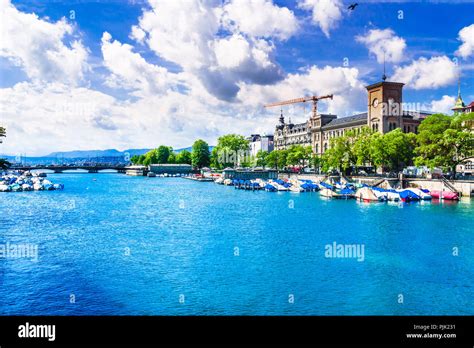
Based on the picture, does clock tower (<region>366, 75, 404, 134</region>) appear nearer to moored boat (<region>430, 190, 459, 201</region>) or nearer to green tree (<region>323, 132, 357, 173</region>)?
green tree (<region>323, 132, 357, 173</region>)

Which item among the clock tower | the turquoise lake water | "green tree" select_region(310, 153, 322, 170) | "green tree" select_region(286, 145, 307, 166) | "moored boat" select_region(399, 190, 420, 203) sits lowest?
the turquoise lake water

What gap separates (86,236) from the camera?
42.8m

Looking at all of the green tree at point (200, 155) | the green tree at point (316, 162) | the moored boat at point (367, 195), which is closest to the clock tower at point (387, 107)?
the green tree at point (316, 162)

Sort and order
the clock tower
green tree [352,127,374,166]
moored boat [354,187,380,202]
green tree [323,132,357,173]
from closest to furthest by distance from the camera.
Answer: moored boat [354,187,380,202] < green tree [352,127,374,166] < green tree [323,132,357,173] < the clock tower

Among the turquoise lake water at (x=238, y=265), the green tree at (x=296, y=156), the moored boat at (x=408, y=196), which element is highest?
the green tree at (x=296, y=156)

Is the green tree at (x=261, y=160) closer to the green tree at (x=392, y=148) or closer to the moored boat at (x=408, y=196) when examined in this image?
the green tree at (x=392, y=148)

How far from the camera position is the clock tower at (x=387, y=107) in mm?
115500

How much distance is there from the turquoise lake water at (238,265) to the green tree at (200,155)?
459ft

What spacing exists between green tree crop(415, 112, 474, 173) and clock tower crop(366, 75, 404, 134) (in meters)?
29.5

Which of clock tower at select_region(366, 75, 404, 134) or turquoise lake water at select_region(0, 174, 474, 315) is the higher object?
clock tower at select_region(366, 75, 404, 134)

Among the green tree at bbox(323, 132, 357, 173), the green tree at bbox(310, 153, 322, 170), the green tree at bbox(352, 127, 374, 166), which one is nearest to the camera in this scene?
the green tree at bbox(352, 127, 374, 166)

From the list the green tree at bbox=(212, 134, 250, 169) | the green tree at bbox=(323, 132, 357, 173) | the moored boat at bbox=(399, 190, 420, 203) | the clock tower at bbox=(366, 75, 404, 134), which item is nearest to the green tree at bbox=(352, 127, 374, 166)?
the green tree at bbox=(323, 132, 357, 173)

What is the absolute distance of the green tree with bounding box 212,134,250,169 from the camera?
583 feet
